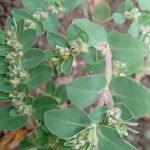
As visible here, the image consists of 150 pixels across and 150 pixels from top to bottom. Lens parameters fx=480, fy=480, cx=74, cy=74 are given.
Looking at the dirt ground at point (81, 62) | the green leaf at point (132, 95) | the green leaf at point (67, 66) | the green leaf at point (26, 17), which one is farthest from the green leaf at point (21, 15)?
the dirt ground at point (81, 62)

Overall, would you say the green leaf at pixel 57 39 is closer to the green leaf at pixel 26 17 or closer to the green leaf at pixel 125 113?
the green leaf at pixel 26 17

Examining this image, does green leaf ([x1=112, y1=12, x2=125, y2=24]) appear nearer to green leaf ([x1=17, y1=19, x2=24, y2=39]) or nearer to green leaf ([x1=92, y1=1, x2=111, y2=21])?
green leaf ([x1=92, y1=1, x2=111, y2=21])

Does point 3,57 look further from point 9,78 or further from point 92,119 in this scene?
point 92,119

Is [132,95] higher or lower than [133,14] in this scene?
lower

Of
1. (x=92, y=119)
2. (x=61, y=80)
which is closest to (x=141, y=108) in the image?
(x=92, y=119)

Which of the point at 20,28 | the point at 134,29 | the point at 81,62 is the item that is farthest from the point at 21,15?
the point at 81,62

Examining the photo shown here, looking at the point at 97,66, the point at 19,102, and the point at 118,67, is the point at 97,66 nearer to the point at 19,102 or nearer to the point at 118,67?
the point at 118,67

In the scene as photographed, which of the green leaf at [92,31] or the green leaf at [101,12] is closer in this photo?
the green leaf at [92,31]
